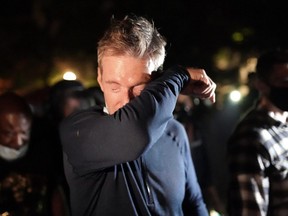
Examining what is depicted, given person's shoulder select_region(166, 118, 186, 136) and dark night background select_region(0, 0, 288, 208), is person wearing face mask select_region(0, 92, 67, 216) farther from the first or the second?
dark night background select_region(0, 0, 288, 208)

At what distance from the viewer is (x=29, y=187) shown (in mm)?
3312

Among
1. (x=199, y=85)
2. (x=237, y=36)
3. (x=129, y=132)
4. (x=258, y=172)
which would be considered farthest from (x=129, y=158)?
(x=237, y=36)

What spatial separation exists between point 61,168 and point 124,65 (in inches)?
61.3

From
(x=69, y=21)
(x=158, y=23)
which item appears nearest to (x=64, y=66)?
(x=69, y=21)

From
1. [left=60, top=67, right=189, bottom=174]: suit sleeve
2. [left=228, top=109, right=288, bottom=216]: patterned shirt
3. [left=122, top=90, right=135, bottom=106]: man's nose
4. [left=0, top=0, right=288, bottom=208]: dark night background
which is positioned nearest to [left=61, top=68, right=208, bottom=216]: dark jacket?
[left=60, top=67, right=189, bottom=174]: suit sleeve

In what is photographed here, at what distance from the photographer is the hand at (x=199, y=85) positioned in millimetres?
2270

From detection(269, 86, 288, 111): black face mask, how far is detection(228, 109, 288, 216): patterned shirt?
0.85 ft

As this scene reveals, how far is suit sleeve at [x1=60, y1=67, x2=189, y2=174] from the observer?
6.47 ft

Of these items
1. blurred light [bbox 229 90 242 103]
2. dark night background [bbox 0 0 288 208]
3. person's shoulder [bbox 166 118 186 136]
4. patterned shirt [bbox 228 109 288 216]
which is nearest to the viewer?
person's shoulder [bbox 166 118 186 136]

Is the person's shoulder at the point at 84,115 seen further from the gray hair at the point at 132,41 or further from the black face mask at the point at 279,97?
the black face mask at the point at 279,97

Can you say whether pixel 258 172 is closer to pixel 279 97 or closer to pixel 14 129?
pixel 279 97

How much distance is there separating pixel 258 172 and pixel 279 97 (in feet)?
2.26

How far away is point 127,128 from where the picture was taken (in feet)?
6.47

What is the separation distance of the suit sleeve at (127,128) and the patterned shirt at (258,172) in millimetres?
1109
